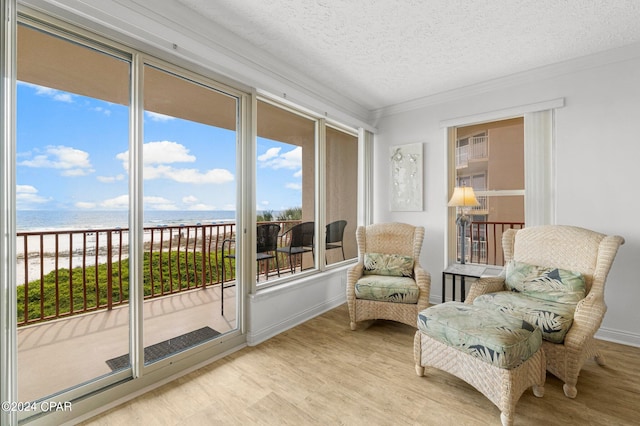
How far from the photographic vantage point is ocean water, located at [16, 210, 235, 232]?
1.64m

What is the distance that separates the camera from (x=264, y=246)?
2.91 meters

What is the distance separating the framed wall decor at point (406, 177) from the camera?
3.80m

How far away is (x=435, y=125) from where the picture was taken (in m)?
3.68

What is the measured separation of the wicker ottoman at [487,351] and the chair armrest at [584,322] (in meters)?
0.26

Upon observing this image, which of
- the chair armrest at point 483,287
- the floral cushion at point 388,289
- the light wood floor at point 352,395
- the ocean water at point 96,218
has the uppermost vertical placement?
the ocean water at point 96,218

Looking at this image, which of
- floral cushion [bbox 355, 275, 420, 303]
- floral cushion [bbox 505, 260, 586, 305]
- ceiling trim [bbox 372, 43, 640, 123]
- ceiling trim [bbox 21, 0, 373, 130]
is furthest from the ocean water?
ceiling trim [bbox 372, 43, 640, 123]

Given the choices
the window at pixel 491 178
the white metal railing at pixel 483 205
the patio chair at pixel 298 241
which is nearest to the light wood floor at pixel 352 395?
the patio chair at pixel 298 241

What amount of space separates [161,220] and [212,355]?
115 cm

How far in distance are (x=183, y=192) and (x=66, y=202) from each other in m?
0.72

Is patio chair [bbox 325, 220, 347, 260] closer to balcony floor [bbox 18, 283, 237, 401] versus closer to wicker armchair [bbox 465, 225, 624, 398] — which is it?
balcony floor [bbox 18, 283, 237, 401]

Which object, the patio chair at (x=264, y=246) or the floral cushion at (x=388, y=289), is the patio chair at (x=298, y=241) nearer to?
the patio chair at (x=264, y=246)

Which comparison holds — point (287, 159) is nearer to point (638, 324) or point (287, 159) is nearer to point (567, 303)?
point (567, 303)

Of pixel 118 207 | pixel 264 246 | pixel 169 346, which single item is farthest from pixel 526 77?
pixel 169 346

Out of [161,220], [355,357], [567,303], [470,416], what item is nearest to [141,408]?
[161,220]
